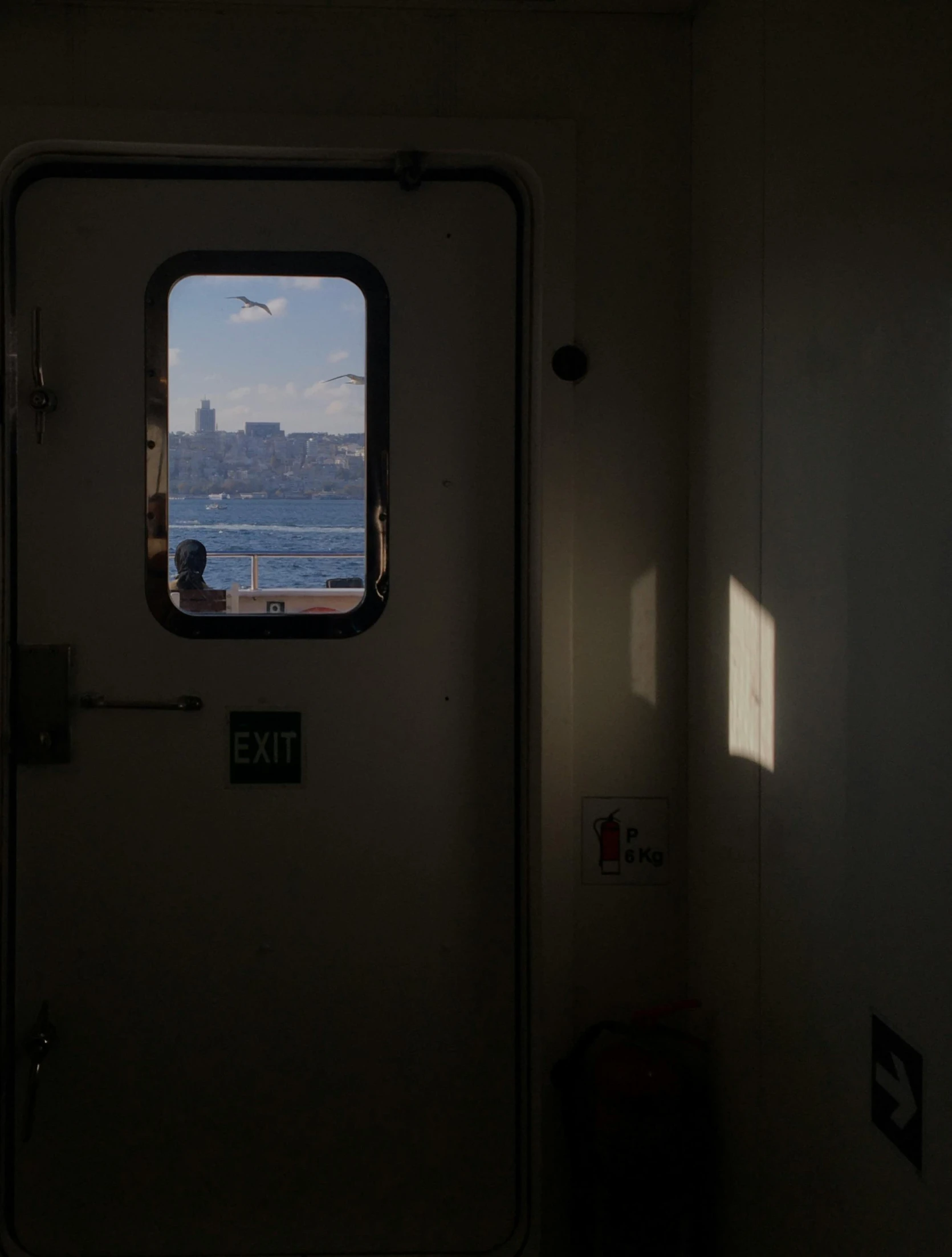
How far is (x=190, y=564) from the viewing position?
68.3 inches

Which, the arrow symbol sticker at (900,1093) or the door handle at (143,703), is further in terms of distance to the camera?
the door handle at (143,703)

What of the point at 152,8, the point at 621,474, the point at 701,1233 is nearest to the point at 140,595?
the point at 621,474

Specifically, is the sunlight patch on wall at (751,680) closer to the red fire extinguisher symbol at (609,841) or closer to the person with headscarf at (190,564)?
→ the red fire extinguisher symbol at (609,841)

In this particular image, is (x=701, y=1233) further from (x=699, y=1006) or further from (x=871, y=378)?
(x=871, y=378)

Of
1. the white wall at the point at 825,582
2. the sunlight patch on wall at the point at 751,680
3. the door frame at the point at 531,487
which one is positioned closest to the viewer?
the white wall at the point at 825,582

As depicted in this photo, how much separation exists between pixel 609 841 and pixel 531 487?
72 cm

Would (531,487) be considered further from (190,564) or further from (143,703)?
(143,703)

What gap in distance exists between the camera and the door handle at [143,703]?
5.69ft

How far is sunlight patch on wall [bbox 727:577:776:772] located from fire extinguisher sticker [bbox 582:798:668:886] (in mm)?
270

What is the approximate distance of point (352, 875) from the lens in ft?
5.81

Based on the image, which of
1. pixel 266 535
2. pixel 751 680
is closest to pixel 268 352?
pixel 266 535

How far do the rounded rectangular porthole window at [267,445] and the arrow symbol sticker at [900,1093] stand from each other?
114 centimetres

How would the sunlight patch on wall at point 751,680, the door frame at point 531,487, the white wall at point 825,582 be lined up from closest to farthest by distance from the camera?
1. the white wall at point 825,582
2. the sunlight patch on wall at point 751,680
3. the door frame at point 531,487

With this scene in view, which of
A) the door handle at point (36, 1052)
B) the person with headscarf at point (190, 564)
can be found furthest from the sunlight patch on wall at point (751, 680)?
the door handle at point (36, 1052)
